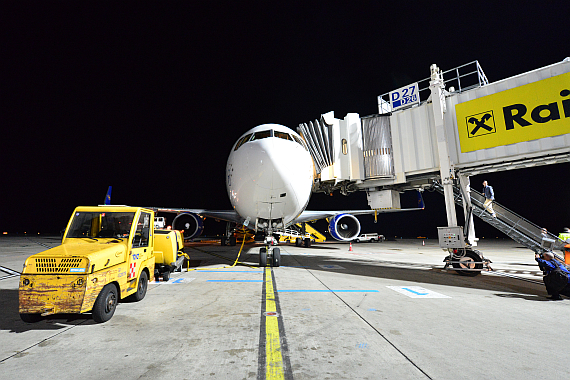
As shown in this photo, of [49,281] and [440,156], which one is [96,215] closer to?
[49,281]

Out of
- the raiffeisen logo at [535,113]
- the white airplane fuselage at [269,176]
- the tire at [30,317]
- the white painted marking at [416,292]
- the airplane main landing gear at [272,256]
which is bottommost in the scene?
the white painted marking at [416,292]

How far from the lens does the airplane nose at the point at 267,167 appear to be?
7484 millimetres

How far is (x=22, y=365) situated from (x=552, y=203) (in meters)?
57.3

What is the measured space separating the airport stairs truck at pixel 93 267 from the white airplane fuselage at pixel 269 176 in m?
3.04

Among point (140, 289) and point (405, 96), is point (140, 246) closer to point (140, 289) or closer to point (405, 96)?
point (140, 289)

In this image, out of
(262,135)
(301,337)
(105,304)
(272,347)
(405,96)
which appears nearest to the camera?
(272,347)

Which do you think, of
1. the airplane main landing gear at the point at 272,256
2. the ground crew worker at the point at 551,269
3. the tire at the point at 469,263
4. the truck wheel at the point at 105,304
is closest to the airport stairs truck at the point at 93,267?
the truck wheel at the point at 105,304

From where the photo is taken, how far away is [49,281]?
3.62m

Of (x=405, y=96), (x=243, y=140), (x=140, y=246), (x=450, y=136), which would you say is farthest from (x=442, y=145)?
(x=140, y=246)

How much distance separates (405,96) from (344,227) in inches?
391

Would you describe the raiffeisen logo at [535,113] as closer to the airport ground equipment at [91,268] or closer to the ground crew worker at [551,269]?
the ground crew worker at [551,269]

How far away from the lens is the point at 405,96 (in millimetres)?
9492

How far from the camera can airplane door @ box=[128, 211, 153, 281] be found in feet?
15.6

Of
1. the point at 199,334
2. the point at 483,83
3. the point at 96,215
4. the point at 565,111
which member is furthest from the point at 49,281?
the point at 483,83
